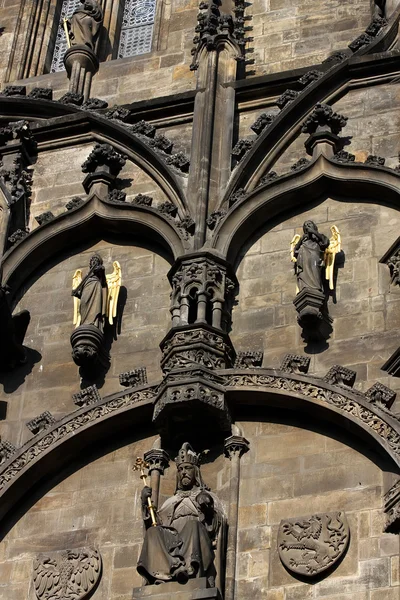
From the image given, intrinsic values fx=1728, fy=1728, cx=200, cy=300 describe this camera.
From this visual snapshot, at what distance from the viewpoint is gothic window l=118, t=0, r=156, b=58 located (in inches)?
768

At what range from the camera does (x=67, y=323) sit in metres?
16.2

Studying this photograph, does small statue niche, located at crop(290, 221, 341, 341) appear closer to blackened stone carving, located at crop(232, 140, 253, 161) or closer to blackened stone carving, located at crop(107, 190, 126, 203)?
blackened stone carving, located at crop(232, 140, 253, 161)

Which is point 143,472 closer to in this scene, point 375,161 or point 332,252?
point 332,252

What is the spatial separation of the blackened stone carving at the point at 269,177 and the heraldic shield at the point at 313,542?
12.3 feet

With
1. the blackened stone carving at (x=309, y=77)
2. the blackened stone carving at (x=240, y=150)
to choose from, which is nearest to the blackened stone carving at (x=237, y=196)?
the blackened stone carving at (x=240, y=150)

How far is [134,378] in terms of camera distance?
15.3m

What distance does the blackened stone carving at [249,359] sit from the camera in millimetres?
15086

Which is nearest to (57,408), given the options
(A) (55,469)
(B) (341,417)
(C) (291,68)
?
(A) (55,469)

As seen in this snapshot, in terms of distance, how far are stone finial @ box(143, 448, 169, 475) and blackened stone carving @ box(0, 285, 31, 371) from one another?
189cm

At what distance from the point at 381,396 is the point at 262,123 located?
3.81 metres

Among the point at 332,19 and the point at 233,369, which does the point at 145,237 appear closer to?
the point at 233,369

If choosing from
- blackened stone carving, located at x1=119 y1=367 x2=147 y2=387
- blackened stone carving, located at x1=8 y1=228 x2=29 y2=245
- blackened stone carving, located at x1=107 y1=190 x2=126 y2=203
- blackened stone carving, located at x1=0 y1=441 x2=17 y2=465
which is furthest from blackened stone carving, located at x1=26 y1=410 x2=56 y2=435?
blackened stone carving, located at x1=107 y1=190 x2=126 y2=203

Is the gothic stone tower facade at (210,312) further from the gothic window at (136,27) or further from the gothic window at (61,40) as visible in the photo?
the gothic window at (61,40)

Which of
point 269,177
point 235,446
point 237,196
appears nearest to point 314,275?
point 237,196
